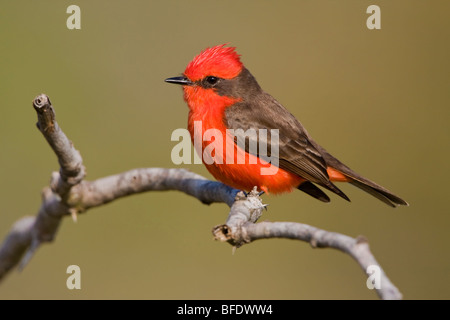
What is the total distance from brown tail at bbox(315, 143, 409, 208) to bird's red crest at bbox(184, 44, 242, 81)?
1.17 m

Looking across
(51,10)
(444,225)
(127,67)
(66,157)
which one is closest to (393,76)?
(444,225)

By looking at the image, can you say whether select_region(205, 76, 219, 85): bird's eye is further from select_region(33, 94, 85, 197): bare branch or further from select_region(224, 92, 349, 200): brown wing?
select_region(33, 94, 85, 197): bare branch

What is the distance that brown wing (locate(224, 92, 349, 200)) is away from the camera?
4754mm

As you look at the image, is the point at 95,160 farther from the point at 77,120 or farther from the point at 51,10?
the point at 51,10

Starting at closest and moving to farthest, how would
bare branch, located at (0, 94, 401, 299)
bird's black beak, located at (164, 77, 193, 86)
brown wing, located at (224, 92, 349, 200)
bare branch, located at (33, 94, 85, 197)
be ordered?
1. bare branch, located at (0, 94, 401, 299)
2. bare branch, located at (33, 94, 85, 197)
3. brown wing, located at (224, 92, 349, 200)
4. bird's black beak, located at (164, 77, 193, 86)

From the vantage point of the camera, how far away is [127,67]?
26.0 feet

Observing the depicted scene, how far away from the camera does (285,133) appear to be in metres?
4.96

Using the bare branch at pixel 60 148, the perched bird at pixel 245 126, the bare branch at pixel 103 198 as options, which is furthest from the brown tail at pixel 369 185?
the bare branch at pixel 60 148

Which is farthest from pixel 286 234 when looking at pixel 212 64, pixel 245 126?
pixel 212 64

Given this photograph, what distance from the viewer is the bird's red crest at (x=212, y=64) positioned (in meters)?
4.85

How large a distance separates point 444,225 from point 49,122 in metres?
5.51

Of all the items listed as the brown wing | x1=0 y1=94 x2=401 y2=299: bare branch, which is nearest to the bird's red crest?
the brown wing

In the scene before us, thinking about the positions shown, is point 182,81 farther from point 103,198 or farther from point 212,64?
point 103,198

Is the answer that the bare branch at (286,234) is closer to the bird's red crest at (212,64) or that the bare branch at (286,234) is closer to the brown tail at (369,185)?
the bird's red crest at (212,64)
